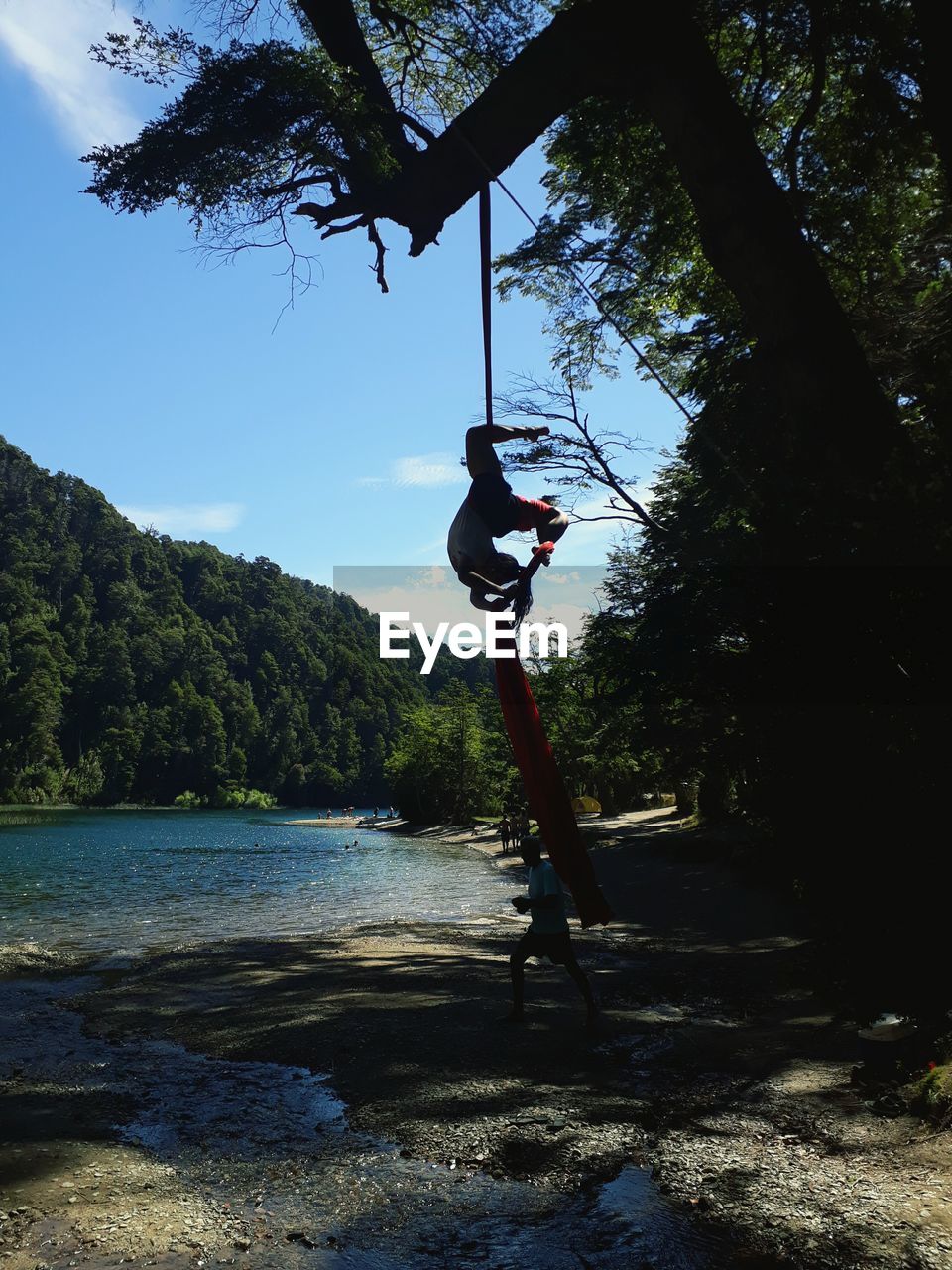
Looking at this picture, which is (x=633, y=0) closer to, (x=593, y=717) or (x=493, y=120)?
(x=493, y=120)

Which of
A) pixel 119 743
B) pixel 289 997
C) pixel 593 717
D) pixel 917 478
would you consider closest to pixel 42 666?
pixel 119 743

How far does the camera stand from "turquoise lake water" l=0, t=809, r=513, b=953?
71.9 feet

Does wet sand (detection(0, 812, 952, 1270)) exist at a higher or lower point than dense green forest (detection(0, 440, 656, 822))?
lower

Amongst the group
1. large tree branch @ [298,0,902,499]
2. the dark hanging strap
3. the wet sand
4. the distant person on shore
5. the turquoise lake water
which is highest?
large tree branch @ [298,0,902,499]

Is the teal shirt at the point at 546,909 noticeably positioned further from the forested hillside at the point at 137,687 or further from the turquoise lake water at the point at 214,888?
the forested hillside at the point at 137,687

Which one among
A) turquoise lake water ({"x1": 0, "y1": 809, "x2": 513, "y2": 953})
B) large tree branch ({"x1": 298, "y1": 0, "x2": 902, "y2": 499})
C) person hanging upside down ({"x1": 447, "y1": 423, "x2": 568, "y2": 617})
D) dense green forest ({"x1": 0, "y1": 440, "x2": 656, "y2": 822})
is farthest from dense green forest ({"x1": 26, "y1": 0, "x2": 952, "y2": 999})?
dense green forest ({"x1": 0, "y1": 440, "x2": 656, "y2": 822})

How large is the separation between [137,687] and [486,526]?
559 feet

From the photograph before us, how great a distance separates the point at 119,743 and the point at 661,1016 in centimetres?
14737

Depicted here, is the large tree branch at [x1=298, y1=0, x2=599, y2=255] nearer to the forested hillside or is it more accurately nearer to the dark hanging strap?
the dark hanging strap

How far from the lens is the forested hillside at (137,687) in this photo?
13888 centimetres

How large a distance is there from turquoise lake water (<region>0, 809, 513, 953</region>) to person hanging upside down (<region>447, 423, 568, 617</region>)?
52.7 feet

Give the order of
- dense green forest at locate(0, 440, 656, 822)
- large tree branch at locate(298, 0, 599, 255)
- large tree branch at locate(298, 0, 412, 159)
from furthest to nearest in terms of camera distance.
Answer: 1. dense green forest at locate(0, 440, 656, 822)
2. large tree branch at locate(298, 0, 412, 159)
3. large tree branch at locate(298, 0, 599, 255)

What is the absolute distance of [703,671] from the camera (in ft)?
22.0

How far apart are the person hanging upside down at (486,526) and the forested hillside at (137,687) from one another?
132 m
